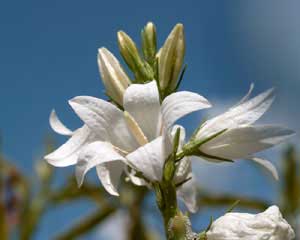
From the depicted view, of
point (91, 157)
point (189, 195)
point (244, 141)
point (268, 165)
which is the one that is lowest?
point (189, 195)

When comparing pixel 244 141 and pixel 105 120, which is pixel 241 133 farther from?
pixel 105 120

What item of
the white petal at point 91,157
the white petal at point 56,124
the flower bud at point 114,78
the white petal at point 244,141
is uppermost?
the flower bud at point 114,78

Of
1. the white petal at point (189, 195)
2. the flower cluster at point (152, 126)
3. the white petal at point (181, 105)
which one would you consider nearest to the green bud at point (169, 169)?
the flower cluster at point (152, 126)

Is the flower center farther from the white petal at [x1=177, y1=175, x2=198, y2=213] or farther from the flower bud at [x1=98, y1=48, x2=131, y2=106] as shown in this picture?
the white petal at [x1=177, y1=175, x2=198, y2=213]

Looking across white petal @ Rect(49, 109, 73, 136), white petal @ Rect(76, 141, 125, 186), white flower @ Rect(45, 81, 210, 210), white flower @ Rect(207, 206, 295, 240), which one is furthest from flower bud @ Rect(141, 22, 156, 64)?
white flower @ Rect(207, 206, 295, 240)

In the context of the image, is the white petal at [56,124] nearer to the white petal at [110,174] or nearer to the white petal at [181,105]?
the white petal at [110,174]

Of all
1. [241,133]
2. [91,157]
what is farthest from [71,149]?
[241,133]

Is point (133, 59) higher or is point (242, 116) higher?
point (133, 59)

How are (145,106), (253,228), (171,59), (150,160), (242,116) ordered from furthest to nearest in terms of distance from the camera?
(171,59) < (242,116) < (145,106) < (253,228) < (150,160)
